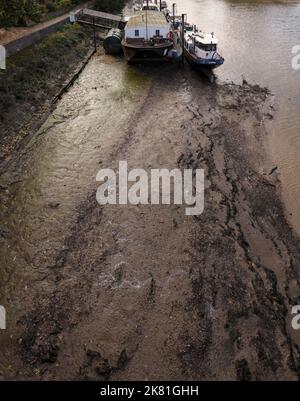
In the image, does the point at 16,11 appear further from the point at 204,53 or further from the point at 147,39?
the point at 204,53

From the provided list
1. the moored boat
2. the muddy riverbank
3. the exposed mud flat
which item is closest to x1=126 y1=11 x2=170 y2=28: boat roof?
the moored boat

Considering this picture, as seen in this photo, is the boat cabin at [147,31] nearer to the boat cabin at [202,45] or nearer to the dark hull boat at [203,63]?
the boat cabin at [202,45]

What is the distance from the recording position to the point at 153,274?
46.0 ft

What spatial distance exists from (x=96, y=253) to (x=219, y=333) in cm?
588

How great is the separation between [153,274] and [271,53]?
3335 centimetres

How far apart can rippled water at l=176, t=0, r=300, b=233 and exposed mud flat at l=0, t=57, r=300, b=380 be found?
1.67 meters

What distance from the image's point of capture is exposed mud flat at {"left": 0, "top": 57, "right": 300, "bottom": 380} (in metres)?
11.4

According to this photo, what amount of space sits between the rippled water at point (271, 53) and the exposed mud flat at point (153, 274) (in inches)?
65.7

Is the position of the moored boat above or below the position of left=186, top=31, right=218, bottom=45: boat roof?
below

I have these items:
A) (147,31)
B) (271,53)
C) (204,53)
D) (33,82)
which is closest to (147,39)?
(147,31)

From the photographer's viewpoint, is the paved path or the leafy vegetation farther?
the paved path

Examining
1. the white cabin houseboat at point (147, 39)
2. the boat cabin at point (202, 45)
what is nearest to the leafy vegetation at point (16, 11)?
the white cabin houseboat at point (147, 39)

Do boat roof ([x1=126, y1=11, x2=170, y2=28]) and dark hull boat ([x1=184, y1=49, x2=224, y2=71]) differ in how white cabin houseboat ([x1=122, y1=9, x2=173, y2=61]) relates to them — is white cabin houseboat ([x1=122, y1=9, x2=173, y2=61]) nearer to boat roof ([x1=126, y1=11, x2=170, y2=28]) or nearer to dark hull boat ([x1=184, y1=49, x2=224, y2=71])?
boat roof ([x1=126, y1=11, x2=170, y2=28])
